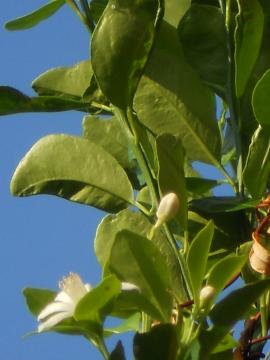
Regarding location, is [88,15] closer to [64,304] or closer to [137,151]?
[137,151]


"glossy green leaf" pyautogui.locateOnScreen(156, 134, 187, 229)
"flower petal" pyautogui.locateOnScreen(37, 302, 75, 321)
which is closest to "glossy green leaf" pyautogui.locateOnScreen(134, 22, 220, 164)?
"glossy green leaf" pyautogui.locateOnScreen(156, 134, 187, 229)

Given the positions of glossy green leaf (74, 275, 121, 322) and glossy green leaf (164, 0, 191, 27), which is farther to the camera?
glossy green leaf (164, 0, 191, 27)

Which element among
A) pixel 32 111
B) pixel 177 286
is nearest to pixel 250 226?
pixel 177 286

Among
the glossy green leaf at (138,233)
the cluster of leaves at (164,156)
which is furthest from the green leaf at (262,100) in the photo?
the glossy green leaf at (138,233)

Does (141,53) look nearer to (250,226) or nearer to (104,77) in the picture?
(104,77)

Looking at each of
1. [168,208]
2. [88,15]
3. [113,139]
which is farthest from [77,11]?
[168,208]

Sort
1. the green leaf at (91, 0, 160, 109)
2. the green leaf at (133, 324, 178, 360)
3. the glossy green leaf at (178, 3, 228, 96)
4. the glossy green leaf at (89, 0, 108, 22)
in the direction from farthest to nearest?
the glossy green leaf at (89, 0, 108, 22) < the glossy green leaf at (178, 3, 228, 96) < the green leaf at (91, 0, 160, 109) < the green leaf at (133, 324, 178, 360)

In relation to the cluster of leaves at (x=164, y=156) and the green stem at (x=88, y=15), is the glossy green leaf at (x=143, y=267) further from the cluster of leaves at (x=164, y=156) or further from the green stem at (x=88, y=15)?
the green stem at (x=88, y=15)

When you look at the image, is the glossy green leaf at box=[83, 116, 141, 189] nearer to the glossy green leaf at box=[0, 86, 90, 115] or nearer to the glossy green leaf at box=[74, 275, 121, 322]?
the glossy green leaf at box=[0, 86, 90, 115]
